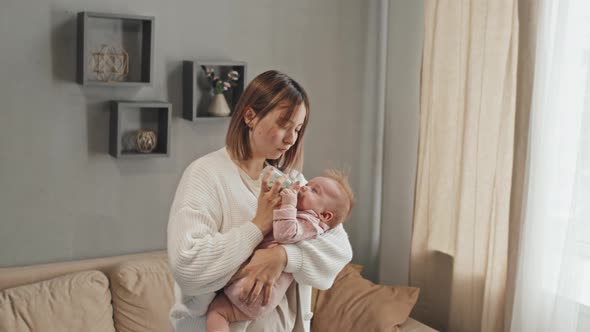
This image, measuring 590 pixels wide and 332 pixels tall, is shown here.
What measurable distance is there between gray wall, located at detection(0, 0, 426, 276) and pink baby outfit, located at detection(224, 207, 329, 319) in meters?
1.44

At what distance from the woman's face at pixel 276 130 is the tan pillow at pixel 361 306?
1.42m

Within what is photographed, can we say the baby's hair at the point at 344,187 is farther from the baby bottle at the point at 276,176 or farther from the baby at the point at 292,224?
the baby bottle at the point at 276,176

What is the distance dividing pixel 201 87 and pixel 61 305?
1.13 m

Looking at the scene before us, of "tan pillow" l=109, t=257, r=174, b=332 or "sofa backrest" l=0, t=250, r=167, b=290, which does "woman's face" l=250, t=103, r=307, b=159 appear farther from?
"sofa backrest" l=0, t=250, r=167, b=290

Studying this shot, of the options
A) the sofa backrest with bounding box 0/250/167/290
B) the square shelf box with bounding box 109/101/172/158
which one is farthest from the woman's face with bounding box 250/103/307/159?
the sofa backrest with bounding box 0/250/167/290

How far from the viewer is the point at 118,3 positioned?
111 inches

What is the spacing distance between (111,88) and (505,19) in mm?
1672

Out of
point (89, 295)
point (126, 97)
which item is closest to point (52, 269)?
point (89, 295)

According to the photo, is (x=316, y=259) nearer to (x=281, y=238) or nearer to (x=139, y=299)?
(x=281, y=238)

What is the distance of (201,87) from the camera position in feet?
10.0

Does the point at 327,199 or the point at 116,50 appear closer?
the point at 327,199

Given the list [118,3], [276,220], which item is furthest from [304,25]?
[276,220]

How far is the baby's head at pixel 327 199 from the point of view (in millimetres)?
1750

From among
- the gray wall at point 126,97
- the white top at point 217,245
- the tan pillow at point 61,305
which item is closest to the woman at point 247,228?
the white top at point 217,245
